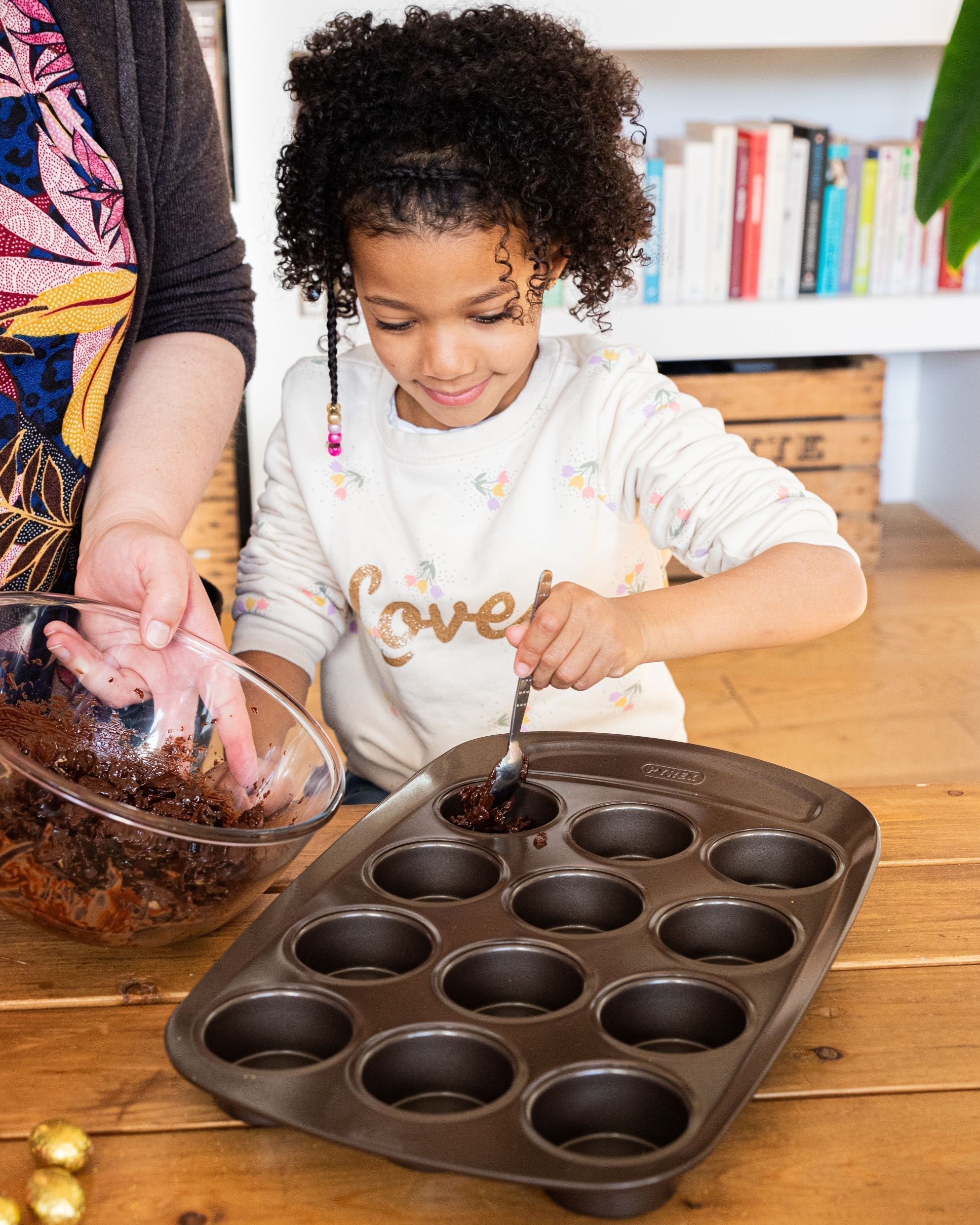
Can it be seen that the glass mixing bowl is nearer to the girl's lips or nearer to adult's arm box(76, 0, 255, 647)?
adult's arm box(76, 0, 255, 647)

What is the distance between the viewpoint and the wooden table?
0.59 meters

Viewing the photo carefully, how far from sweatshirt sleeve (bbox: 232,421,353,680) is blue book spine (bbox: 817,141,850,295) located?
188 centimetres

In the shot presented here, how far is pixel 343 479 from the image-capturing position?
133cm

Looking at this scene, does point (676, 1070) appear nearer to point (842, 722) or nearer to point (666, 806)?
point (666, 806)

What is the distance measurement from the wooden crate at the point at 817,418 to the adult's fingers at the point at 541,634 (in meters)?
2.05

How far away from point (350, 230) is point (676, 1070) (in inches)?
31.1

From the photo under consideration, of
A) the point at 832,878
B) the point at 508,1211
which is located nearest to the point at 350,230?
the point at 832,878

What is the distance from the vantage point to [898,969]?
77 centimetres

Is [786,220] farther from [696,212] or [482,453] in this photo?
[482,453]

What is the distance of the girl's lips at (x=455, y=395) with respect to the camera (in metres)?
1.18

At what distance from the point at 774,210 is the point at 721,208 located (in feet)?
0.38

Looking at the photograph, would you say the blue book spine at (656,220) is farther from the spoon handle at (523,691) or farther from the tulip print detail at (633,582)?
the spoon handle at (523,691)

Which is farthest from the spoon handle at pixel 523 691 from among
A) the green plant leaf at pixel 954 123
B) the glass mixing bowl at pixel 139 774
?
the green plant leaf at pixel 954 123

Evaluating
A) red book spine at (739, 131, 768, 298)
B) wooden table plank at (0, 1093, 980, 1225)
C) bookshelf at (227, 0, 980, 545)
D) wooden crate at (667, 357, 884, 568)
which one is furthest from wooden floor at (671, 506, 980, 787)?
wooden table plank at (0, 1093, 980, 1225)
